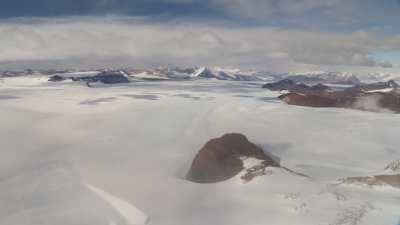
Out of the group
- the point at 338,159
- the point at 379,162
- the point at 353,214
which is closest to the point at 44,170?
the point at 353,214

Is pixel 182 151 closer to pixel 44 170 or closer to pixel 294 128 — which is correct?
pixel 44 170

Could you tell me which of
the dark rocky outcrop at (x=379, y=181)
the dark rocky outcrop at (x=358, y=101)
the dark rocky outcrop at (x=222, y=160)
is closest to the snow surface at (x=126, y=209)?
the dark rocky outcrop at (x=222, y=160)

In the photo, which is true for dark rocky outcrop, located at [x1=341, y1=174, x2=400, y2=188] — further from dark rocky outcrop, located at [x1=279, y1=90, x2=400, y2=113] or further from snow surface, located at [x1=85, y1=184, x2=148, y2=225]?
dark rocky outcrop, located at [x1=279, y1=90, x2=400, y2=113]

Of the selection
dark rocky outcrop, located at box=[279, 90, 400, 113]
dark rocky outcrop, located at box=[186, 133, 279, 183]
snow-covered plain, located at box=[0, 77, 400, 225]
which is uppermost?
dark rocky outcrop, located at box=[186, 133, 279, 183]

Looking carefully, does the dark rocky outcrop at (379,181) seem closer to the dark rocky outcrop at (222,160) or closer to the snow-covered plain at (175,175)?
the snow-covered plain at (175,175)

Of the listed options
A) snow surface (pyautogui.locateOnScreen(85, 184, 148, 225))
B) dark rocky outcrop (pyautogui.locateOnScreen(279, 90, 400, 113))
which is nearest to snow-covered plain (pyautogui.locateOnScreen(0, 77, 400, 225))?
snow surface (pyautogui.locateOnScreen(85, 184, 148, 225))
